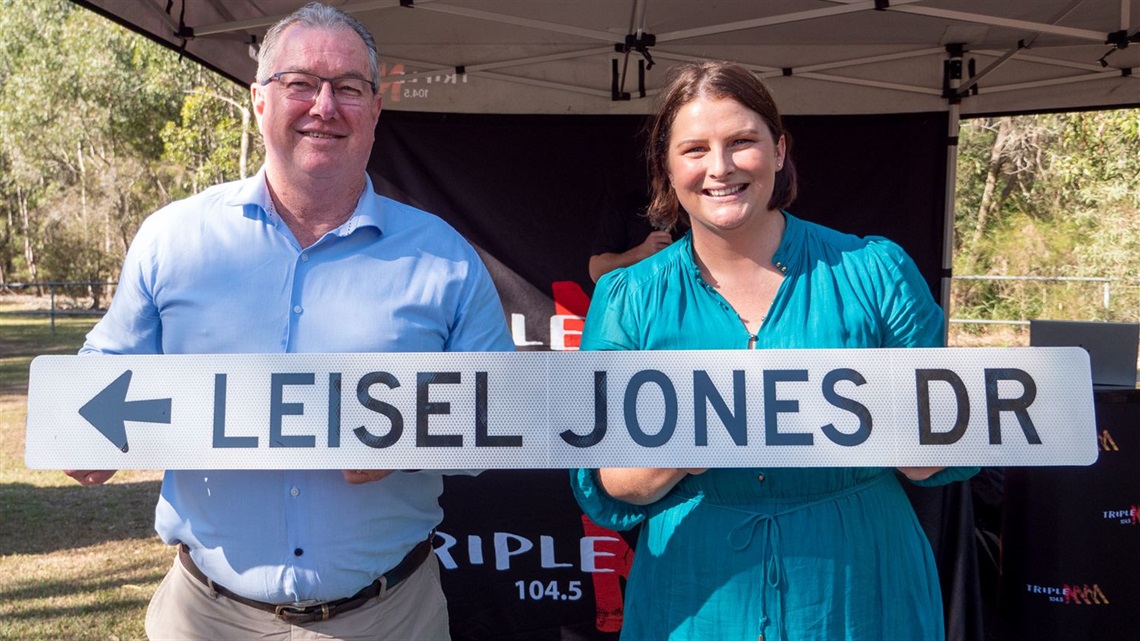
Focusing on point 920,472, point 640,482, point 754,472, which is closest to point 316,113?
point 640,482

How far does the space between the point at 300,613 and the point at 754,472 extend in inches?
37.4

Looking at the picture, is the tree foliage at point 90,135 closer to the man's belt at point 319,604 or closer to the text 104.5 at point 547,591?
the text 104.5 at point 547,591

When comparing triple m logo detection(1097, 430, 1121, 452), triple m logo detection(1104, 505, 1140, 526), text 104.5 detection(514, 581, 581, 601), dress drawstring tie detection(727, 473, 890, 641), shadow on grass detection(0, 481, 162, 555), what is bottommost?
shadow on grass detection(0, 481, 162, 555)

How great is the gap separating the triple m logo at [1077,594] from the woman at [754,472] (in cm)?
224

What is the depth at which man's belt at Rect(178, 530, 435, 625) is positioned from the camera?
1899 millimetres

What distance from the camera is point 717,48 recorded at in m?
4.69

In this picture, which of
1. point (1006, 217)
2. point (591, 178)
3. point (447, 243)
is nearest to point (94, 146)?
point (1006, 217)

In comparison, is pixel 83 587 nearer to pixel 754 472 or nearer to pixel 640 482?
pixel 640 482

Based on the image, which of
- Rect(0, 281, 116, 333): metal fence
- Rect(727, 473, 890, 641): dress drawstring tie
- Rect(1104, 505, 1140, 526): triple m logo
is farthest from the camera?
Rect(0, 281, 116, 333): metal fence

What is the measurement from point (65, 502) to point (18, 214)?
1418 inches

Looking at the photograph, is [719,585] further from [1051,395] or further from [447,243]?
[447,243]

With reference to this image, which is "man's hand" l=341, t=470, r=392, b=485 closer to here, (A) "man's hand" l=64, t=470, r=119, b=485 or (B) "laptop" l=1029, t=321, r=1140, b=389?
(A) "man's hand" l=64, t=470, r=119, b=485

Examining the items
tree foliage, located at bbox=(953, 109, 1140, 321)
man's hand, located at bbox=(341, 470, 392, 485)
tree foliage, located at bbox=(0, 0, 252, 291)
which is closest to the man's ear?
man's hand, located at bbox=(341, 470, 392, 485)

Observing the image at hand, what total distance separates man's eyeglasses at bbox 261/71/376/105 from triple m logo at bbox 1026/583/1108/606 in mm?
3200
